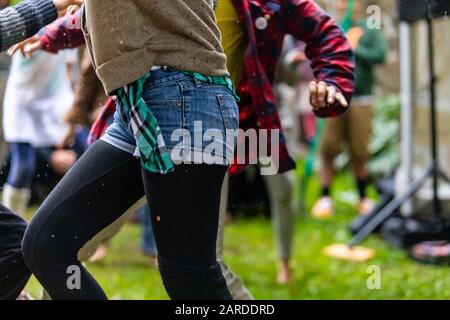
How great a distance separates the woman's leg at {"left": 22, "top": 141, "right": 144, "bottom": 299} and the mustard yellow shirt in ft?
1.87

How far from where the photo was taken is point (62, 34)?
8.54 feet

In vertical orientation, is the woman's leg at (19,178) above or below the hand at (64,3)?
below

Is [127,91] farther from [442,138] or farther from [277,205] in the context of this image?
[442,138]

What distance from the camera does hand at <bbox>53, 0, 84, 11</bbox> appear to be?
2.37m

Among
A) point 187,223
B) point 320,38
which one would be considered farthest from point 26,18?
point 320,38

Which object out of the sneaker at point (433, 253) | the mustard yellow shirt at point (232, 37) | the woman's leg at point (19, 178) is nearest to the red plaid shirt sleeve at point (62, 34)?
the mustard yellow shirt at point (232, 37)

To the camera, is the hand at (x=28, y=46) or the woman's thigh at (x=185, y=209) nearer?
the woman's thigh at (x=185, y=209)

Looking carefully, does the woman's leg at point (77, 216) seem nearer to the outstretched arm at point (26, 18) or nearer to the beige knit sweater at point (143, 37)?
the beige knit sweater at point (143, 37)

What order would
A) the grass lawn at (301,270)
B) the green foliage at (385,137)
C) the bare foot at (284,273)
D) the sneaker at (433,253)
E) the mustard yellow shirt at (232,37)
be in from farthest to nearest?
the green foliage at (385,137) < the sneaker at (433,253) < the bare foot at (284,273) < the grass lawn at (301,270) < the mustard yellow shirt at (232,37)

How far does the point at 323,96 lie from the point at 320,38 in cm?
35

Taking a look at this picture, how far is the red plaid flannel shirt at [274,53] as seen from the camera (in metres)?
2.63

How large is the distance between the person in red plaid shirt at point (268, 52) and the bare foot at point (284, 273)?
1.70 m

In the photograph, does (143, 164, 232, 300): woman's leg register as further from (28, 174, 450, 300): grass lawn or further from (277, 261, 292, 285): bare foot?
(277, 261, 292, 285): bare foot

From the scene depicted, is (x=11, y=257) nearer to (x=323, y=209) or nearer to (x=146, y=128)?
(x=146, y=128)
